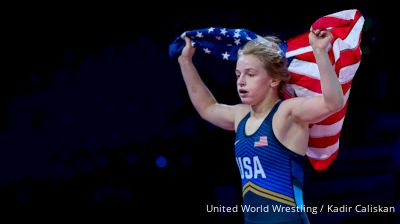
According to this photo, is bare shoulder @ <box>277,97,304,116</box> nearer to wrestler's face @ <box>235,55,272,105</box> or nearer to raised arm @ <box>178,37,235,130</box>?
wrestler's face @ <box>235,55,272,105</box>

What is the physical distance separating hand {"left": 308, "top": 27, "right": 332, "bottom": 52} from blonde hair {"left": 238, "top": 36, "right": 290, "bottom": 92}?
276 millimetres

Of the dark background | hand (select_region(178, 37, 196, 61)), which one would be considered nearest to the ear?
hand (select_region(178, 37, 196, 61))

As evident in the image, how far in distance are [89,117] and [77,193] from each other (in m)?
0.50

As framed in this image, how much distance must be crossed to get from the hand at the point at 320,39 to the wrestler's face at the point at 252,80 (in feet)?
1.00

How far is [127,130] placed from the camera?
3.91 m

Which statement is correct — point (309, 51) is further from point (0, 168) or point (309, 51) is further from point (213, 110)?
point (0, 168)

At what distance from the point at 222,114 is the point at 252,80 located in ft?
1.02

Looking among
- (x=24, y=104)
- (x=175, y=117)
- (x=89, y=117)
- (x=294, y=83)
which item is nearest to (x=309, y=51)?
(x=294, y=83)

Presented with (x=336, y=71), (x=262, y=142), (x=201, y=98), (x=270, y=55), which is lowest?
(x=262, y=142)

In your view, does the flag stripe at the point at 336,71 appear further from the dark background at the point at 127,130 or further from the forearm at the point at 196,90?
the dark background at the point at 127,130

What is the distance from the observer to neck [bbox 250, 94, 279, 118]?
261 centimetres

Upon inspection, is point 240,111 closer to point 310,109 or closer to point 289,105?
point 289,105

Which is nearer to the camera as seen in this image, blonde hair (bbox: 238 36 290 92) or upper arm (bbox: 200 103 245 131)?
blonde hair (bbox: 238 36 290 92)

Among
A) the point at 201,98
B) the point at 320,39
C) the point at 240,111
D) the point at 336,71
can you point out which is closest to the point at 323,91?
the point at 320,39
